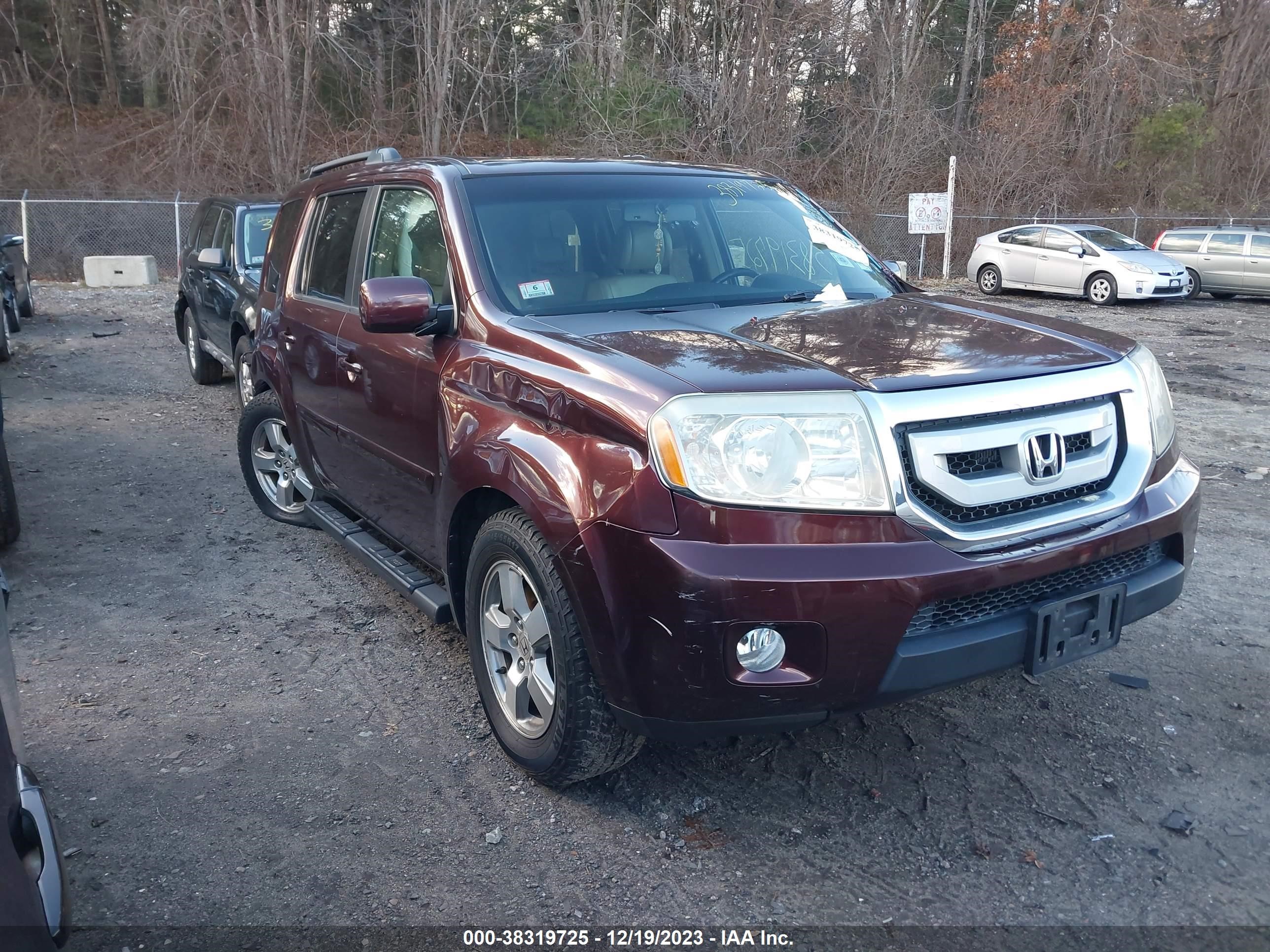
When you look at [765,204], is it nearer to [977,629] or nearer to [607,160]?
[607,160]

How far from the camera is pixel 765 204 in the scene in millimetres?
4480

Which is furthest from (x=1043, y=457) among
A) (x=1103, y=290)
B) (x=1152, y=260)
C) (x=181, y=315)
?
(x=1152, y=260)

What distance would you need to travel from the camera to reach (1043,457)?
2.88m

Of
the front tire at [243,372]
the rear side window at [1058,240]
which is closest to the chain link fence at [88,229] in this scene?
the front tire at [243,372]

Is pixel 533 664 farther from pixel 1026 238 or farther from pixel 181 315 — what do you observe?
pixel 1026 238

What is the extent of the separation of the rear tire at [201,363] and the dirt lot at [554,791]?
17.2 ft

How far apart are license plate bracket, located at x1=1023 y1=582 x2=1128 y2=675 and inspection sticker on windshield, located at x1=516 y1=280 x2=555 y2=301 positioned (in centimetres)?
193

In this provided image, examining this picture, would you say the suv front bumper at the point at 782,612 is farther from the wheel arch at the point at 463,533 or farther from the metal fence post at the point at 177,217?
the metal fence post at the point at 177,217

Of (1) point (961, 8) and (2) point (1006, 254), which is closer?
(2) point (1006, 254)

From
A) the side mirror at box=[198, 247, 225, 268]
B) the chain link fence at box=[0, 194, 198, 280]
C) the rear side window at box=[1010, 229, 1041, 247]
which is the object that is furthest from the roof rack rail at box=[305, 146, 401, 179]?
the chain link fence at box=[0, 194, 198, 280]

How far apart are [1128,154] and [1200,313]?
57.4ft

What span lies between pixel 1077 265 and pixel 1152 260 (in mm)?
1337

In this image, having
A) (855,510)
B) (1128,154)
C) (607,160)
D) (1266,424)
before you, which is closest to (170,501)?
(607,160)

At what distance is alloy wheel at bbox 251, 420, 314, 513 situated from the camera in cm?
565
